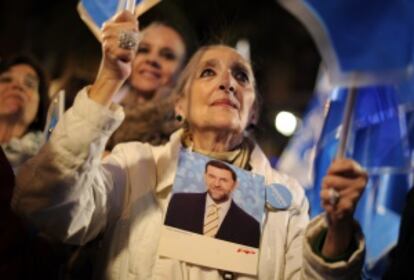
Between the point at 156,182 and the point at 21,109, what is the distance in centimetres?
45

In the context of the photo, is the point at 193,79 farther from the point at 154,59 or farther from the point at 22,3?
the point at 22,3

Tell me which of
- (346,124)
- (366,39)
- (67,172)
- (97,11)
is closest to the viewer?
(67,172)

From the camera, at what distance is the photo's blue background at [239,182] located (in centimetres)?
116

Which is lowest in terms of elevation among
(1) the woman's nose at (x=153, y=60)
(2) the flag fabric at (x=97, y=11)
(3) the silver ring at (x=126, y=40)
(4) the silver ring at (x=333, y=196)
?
(4) the silver ring at (x=333, y=196)

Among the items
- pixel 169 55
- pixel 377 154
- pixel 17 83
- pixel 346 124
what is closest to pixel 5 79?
pixel 17 83

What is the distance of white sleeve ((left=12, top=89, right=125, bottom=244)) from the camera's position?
0.94m

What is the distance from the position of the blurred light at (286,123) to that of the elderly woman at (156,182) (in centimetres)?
11

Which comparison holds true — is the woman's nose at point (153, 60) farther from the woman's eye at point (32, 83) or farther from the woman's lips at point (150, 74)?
the woman's eye at point (32, 83)

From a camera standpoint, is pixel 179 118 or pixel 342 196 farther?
pixel 179 118

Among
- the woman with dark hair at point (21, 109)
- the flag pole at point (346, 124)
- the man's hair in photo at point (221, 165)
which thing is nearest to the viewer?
the flag pole at point (346, 124)

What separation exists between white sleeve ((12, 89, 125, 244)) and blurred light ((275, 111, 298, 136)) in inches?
21.1

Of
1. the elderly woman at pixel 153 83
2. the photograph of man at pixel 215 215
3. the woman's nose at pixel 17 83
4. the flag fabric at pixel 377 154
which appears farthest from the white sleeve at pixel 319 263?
the woman's nose at pixel 17 83

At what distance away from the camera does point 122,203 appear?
1139 millimetres

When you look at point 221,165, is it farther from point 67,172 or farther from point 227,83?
point 67,172
